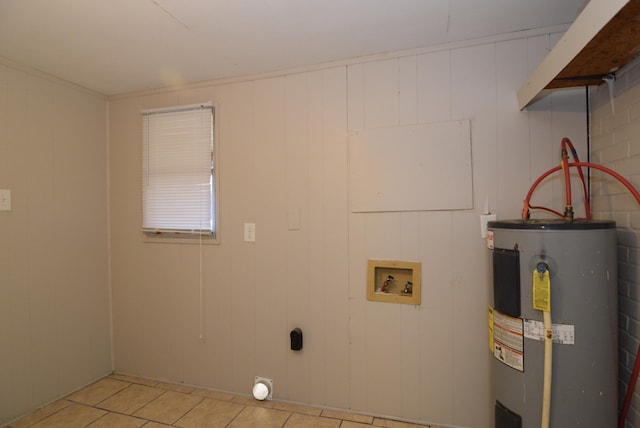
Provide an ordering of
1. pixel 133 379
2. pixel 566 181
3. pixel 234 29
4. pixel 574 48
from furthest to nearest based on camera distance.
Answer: pixel 133 379 → pixel 234 29 → pixel 566 181 → pixel 574 48

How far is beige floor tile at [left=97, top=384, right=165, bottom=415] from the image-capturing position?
6.86 feet

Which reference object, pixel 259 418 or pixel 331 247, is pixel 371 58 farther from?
pixel 259 418

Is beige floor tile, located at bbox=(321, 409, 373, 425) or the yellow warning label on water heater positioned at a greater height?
the yellow warning label on water heater

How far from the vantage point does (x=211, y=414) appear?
2.02m

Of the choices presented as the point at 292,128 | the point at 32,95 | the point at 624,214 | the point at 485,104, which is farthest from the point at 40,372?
the point at 624,214

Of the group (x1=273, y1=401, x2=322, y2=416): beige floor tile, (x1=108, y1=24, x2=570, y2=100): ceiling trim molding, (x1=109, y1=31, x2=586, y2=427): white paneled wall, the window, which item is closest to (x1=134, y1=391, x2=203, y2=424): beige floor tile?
(x1=109, y1=31, x2=586, y2=427): white paneled wall

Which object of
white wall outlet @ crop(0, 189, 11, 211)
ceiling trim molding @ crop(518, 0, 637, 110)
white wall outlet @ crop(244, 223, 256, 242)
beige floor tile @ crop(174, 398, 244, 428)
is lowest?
beige floor tile @ crop(174, 398, 244, 428)

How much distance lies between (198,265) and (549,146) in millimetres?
2481

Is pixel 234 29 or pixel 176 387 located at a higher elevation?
pixel 234 29

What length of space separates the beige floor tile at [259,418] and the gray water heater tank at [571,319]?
140cm

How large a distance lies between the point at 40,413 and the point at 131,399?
55 centimetres

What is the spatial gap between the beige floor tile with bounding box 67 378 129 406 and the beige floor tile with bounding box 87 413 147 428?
27cm

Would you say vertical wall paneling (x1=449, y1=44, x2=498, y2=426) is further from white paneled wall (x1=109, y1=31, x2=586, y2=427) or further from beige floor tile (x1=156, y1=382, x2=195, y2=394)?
beige floor tile (x1=156, y1=382, x2=195, y2=394)

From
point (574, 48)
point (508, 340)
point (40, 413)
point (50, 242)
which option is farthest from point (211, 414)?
point (574, 48)
